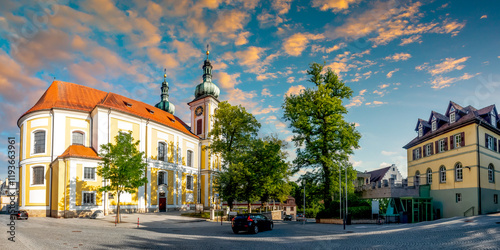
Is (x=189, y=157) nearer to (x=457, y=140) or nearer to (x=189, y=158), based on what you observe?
(x=189, y=158)

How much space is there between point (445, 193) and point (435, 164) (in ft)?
12.4

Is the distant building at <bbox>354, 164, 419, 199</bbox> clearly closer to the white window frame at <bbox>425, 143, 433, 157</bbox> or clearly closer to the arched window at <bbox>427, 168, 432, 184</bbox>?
the arched window at <bbox>427, 168, 432, 184</bbox>

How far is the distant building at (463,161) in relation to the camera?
30422 mm

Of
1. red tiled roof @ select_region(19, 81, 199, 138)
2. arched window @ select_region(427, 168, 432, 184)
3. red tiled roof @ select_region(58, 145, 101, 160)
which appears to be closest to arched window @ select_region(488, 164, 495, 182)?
arched window @ select_region(427, 168, 432, 184)

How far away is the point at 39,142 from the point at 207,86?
29.5m

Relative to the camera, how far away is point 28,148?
39125 mm

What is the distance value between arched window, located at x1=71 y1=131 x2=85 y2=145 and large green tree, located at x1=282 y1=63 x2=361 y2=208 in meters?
26.4

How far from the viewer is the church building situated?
36.0 meters

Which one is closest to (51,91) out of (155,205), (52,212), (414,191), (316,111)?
(52,212)

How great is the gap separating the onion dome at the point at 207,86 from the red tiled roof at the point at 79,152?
2519cm

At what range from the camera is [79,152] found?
122 feet

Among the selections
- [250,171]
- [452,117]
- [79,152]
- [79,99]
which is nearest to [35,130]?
[79,99]

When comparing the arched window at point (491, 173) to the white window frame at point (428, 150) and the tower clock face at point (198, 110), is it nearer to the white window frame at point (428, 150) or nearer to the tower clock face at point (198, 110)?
the white window frame at point (428, 150)

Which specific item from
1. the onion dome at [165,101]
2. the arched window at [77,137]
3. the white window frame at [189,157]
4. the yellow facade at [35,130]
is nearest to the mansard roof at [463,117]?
the white window frame at [189,157]
